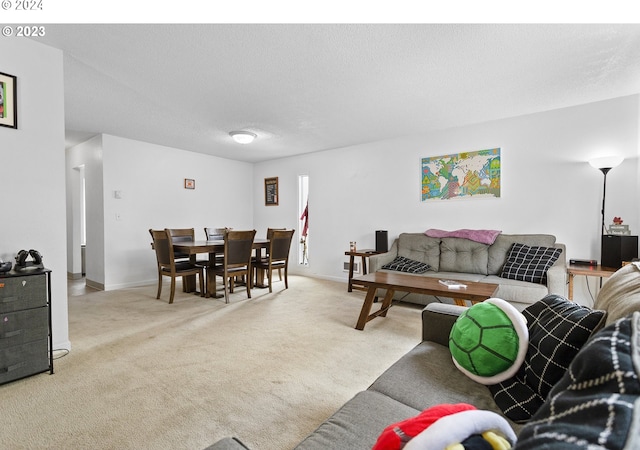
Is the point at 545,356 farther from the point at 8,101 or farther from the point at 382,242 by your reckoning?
the point at 382,242

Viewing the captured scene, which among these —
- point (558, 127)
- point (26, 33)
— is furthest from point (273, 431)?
point (558, 127)

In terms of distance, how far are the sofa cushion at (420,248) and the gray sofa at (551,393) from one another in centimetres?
240

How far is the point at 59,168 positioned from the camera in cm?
224

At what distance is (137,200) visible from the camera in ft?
15.7

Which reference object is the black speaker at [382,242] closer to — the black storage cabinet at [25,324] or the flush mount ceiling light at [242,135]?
the flush mount ceiling light at [242,135]

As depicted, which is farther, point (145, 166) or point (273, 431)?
point (145, 166)

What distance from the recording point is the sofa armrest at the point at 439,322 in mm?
1491

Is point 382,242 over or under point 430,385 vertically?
over

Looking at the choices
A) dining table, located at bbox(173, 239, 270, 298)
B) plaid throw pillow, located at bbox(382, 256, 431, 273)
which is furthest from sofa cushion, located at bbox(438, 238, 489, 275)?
dining table, located at bbox(173, 239, 270, 298)

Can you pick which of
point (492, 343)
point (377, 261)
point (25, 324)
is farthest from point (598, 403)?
point (377, 261)

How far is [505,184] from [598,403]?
394 centimetres

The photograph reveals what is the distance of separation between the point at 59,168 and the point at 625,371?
307cm

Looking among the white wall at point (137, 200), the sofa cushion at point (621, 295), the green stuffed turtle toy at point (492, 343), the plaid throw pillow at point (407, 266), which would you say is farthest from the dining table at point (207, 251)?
the sofa cushion at point (621, 295)
